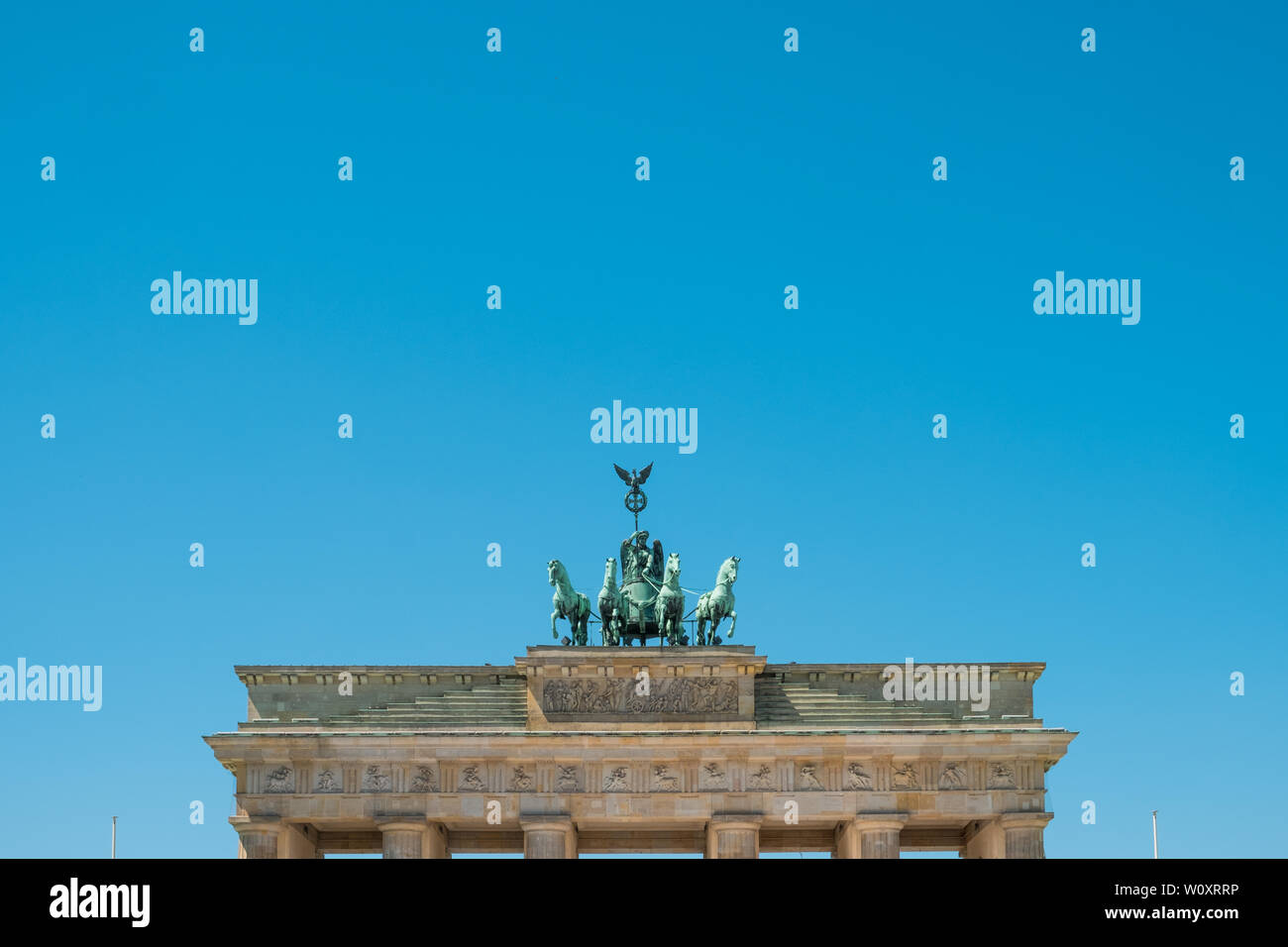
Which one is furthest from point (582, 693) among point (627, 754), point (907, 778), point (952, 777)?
point (952, 777)

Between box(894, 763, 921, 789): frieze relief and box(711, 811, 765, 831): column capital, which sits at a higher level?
box(894, 763, 921, 789): frieze relief

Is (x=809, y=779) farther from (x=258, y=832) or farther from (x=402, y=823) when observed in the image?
(x=258, y=832)

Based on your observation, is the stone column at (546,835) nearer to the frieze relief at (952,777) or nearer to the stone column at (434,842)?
the stone column at (434,842)

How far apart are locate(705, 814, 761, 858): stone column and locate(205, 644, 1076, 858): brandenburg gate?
5cm

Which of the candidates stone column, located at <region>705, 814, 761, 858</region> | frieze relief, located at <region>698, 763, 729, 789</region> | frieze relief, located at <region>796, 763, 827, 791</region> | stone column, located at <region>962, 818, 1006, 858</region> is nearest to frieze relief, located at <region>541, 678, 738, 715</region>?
frieze relief, located at <region>698, 763, 729, 789</region>

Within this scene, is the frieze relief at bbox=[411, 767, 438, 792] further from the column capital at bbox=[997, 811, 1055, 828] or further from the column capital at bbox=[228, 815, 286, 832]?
the column capital at bbox=[997, 811, 1055, 828]

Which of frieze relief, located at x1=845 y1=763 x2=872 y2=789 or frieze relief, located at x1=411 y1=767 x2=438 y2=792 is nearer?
frieze relief, located at x1=411 y1=767 x2=438 y2=792

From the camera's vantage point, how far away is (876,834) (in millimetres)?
53062

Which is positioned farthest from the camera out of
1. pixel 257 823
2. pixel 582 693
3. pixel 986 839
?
pixel 582 693

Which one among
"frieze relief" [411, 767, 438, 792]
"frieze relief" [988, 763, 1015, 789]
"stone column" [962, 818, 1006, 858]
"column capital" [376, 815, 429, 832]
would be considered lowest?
"stone column" [962, 818, 1006, 858]

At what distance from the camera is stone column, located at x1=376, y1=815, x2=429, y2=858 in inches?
2084

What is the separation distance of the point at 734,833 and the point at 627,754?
3873mm

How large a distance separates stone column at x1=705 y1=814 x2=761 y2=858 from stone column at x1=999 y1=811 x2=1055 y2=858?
7211 mm
